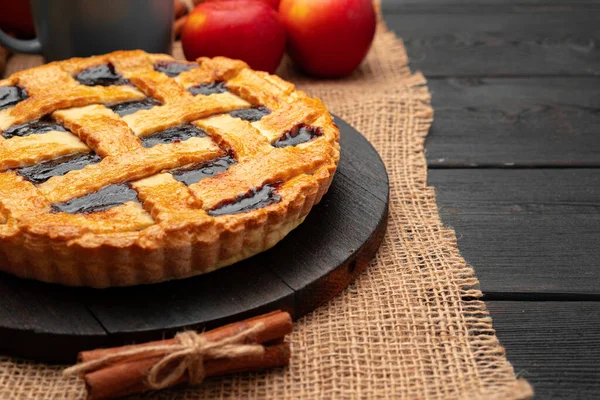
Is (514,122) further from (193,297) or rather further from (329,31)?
(193,297)

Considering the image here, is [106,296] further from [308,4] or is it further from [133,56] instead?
[308,4]

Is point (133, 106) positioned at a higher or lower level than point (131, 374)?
higher

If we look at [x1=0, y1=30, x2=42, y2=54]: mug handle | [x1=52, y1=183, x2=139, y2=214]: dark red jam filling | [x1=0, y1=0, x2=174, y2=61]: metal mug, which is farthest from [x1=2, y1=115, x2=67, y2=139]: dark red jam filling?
[x1=0, y1=30, x2=42, y2=54]: mug handle

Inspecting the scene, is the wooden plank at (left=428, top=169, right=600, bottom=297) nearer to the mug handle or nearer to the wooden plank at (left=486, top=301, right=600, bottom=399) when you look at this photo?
the wooden plank at (left=486, top=301, right=600, bottom=399)

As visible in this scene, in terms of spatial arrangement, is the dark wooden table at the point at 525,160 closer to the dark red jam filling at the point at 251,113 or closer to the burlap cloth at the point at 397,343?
the burlap cloth at the point at 397,343

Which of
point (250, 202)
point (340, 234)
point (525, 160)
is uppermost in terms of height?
point (250, 202)

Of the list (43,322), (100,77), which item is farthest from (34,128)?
(43,322)

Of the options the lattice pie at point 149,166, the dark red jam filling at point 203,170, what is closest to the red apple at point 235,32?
the lattice pie at point 149,166

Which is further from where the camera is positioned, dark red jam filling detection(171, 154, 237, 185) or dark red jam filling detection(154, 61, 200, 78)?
dark red jam filling detection(154, 61, 200, 78)
